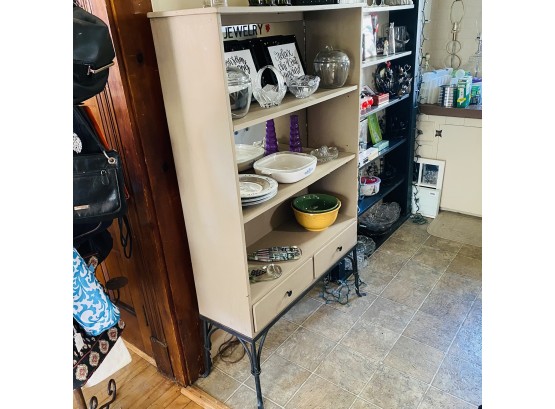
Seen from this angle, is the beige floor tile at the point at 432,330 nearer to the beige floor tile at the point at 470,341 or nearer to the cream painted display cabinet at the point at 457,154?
the beige floor tile at the point at 470,341

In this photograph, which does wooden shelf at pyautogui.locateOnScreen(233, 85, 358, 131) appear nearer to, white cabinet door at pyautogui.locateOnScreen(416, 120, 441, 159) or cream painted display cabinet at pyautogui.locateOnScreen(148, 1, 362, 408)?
cream painted display cabinet at pyautogui.locateOnScreen(148, 1, 362, 408)

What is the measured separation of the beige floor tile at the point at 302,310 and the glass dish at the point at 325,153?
2.86 feet

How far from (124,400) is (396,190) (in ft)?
7.88

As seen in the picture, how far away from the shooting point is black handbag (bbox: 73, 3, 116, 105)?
37.1 inches

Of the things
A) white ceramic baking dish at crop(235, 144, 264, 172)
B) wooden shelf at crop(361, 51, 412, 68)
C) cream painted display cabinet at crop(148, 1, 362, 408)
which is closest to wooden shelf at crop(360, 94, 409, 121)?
wooden shelf at crop(361, 51, 412, 68)

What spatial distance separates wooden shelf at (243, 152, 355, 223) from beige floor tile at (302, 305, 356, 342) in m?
0.82

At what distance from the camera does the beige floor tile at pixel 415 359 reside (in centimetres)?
179

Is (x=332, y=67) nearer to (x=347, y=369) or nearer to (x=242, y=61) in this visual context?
(x=242, y=61)

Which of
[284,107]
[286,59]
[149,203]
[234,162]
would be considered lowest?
[149,203]

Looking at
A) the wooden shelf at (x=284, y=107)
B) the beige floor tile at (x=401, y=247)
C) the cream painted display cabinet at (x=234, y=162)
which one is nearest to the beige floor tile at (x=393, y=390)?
the cream painted display cabinet at (x=234, y=162)

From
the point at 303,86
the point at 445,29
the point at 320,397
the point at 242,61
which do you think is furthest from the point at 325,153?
the point at 445,29

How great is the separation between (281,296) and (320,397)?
48 cm

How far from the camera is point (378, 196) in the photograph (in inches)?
111

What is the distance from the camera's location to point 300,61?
1884 mm
